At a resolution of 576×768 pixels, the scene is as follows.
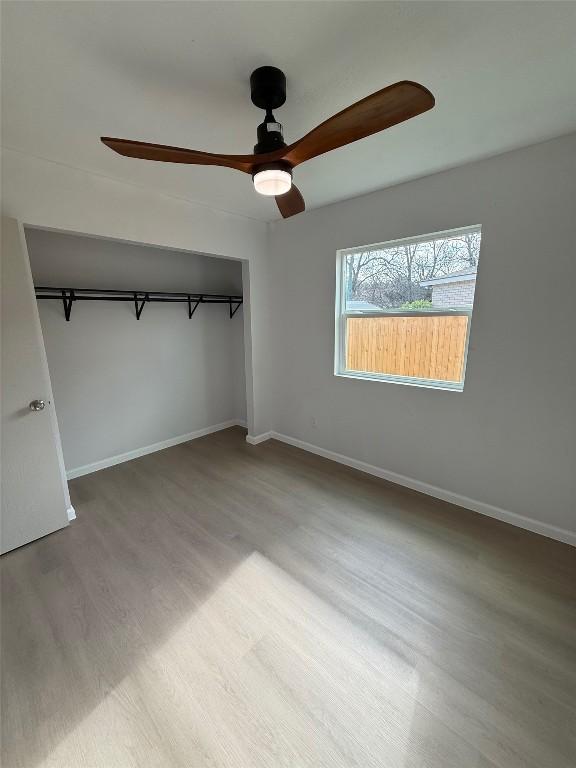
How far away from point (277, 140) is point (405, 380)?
203 cm

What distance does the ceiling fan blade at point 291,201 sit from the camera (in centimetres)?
165

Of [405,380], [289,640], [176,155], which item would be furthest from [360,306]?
[289,640]

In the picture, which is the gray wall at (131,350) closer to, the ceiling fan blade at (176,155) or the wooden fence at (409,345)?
the wooden fence at (409,345)

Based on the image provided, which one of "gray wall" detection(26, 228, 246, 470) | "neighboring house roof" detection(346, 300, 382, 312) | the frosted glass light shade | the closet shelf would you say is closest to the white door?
the closet shelf

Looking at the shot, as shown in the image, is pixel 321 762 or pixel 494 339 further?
pixel 494 339

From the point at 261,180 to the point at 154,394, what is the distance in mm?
2687

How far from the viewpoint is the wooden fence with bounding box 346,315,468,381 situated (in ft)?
7.87

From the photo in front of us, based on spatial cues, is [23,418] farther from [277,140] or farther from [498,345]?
[498,345]

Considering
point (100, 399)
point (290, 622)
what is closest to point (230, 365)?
point (100, 399)

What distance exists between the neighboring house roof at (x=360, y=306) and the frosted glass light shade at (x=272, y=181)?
1621mm

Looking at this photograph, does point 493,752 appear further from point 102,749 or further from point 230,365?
point 230,365

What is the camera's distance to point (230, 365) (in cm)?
418

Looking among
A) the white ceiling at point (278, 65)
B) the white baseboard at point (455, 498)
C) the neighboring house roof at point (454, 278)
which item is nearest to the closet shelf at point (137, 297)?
the white ceiling at point (278, 65)

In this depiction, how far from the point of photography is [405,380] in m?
2.71
